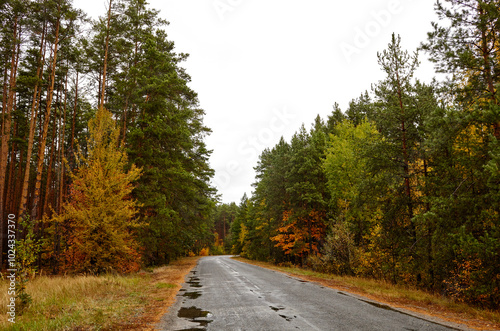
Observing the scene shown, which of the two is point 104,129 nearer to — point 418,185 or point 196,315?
point 196,315

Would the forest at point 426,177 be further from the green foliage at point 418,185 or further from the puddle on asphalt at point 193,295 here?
the puddle on asphalt at point 193,295

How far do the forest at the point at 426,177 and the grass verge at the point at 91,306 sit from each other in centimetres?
962

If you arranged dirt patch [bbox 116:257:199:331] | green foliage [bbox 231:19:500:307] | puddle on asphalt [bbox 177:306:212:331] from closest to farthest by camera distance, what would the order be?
dirt patch [bbox 116:257:199:331] → puddle on asphalt [bbox 177:306:212:331] → green foliage [bbox 231:19:500:307]

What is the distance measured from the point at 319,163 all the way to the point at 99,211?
20.7 m

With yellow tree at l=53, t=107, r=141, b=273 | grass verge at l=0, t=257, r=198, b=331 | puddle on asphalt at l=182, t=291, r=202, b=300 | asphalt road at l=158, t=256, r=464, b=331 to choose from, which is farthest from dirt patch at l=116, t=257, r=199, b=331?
yellow tree at l=53, t=107, r=141, b=273

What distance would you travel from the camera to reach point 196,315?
7.47 metres

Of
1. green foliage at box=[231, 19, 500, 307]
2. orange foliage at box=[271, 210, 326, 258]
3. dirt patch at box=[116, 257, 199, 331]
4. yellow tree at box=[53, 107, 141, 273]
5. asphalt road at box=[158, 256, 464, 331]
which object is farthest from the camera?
orange foliage at box=[271, 210, 326, 258]

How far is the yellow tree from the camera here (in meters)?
13.5

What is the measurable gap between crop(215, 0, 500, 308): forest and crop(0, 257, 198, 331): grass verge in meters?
9.62

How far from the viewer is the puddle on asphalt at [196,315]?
22.0ft

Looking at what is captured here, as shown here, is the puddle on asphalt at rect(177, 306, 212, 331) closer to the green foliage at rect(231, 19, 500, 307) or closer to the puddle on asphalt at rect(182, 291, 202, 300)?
the puddle on asphalt at rect(182, 291, 202, 300)

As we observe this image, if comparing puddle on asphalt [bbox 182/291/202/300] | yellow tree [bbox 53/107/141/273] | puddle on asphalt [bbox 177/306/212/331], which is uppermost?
yellow tree [bbox 53/107/141/273]

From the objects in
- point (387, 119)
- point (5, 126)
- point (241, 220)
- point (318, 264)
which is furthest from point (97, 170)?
point (241, 220)

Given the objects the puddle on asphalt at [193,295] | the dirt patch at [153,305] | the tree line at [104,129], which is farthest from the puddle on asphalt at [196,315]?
the tree line at [104,129]
